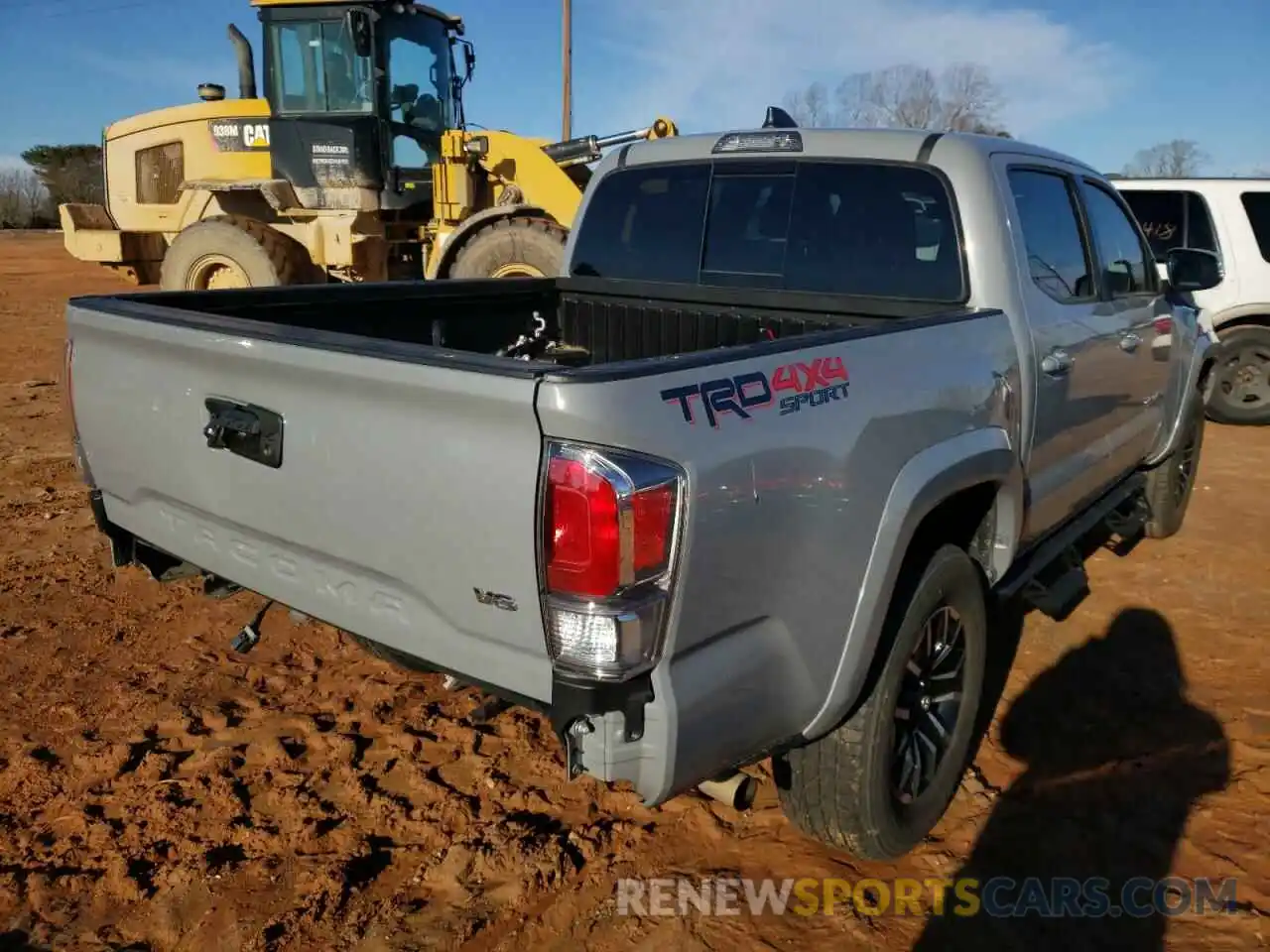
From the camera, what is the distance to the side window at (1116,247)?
4273 mm

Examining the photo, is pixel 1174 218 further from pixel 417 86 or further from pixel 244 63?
pixel 244 63

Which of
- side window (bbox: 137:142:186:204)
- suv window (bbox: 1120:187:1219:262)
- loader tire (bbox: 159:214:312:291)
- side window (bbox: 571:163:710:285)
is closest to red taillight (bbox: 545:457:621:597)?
side window (bbox: 571:163:710:285)

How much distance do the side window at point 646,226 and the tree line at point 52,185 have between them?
119 ft

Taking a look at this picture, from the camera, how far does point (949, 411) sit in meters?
2.82

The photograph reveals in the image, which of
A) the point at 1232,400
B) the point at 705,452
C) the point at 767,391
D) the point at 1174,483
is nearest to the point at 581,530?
the point at 705,452

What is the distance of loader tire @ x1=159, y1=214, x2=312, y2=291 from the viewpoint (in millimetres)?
10039

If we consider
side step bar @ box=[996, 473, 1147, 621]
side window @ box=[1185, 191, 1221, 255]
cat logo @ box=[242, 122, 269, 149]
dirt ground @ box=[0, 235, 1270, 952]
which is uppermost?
cat logo @ box=[242, 122, 269, 149]

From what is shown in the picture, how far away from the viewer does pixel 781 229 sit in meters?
3.89

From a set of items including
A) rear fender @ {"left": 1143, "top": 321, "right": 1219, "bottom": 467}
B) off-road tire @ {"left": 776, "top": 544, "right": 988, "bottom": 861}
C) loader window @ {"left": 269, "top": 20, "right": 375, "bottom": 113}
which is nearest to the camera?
off-road tire @ {"left": 776, "top": 544, "right": 988, "bottom": 861}

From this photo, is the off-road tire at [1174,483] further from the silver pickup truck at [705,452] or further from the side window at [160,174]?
the side window at [160,174]

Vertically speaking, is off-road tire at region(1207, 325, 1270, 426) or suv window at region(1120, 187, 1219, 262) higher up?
suv window at region(1120, 187, 1219, 262)

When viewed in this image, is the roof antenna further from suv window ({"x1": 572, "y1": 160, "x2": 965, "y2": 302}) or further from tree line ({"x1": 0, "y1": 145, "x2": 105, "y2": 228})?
tree line ({"x1": 0, "y1": 145, "x2": 105, "y2": 228})

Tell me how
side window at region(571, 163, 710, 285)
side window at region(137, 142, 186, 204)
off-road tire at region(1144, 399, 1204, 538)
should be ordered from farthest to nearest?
side window at region(137, 142, 186, 204), off-road tire at region(1144, 399, 1204, 538), side window at region(571, 163, 710, 285)

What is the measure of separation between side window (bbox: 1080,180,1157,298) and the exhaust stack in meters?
9.79
